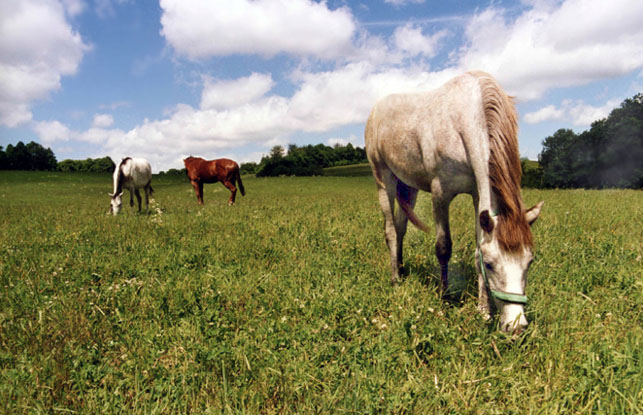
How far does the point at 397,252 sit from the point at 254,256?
2.25 metres

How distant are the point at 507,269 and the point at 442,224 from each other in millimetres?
1070

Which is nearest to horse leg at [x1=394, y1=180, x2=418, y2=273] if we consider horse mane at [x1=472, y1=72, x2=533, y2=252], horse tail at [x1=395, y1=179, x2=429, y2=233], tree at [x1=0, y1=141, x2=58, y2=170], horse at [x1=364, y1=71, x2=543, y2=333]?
horse tail at [x1=395, y1=179, x2=429, y2=233]

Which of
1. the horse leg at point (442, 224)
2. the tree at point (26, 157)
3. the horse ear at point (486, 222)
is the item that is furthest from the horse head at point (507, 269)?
the tree at point (26, 157)

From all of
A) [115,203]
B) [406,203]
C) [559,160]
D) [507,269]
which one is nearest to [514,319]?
[507,269]

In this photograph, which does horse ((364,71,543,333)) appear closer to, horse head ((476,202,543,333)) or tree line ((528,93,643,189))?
horse head ((476,202,543,333))

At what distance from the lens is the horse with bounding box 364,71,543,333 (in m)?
2.77

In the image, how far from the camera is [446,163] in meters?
3.47

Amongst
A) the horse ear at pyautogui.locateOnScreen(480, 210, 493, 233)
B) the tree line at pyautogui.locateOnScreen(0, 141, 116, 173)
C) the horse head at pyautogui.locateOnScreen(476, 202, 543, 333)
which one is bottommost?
the horse head at pyautogui.locateOnScreen(476, 202, 543, 333)

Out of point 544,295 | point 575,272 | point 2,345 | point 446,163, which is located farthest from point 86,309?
point 575,272

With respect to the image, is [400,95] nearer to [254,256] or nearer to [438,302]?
[438,302]

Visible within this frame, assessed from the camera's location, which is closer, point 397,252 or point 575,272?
point 575,272

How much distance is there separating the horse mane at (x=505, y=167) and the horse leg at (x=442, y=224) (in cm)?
71

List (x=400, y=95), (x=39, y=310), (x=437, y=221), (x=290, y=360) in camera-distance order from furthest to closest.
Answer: (x=400, y=95) < (x=437, y=221) < (x=39, y=310) < (x=290, y=360)

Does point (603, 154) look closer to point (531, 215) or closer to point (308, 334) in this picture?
point (531, 215)
